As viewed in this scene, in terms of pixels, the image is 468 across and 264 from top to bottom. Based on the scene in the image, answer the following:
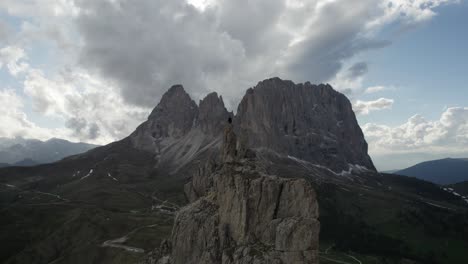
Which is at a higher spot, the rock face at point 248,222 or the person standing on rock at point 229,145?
the person standing on rock at point 229,145

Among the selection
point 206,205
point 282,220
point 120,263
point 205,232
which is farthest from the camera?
point 120,263

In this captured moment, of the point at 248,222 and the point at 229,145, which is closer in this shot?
the point at 248,222

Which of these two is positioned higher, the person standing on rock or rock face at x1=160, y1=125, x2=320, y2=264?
the person standing on rock

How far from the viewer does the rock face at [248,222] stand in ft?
246

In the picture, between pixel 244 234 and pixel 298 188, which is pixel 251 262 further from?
pixel 298 188

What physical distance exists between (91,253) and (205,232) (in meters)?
128

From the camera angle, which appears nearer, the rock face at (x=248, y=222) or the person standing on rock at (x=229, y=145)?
the rock face at (x=248, y=222)

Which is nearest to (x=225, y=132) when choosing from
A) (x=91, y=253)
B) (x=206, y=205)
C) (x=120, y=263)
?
(x=206, y=205)

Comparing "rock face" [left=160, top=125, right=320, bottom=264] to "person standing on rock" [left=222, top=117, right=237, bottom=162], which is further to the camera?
"person standing on rock" [left=222, top=117, right=237, bottom=162]

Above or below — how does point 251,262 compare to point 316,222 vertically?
below

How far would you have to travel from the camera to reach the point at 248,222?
84125 millimetres

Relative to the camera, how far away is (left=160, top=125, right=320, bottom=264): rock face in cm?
7506

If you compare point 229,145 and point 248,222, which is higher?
point 229,145

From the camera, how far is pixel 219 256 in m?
86.3
